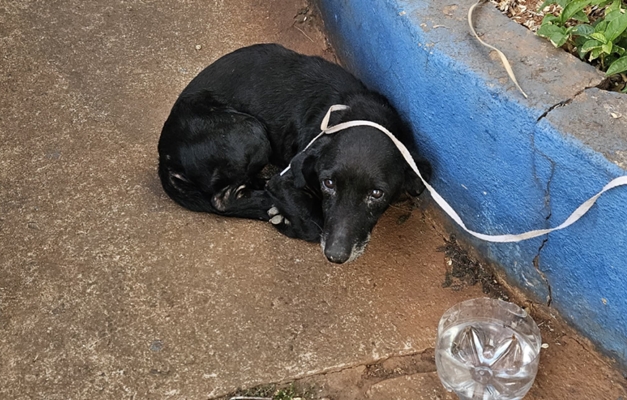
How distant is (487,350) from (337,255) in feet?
2.90

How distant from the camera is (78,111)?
452cm

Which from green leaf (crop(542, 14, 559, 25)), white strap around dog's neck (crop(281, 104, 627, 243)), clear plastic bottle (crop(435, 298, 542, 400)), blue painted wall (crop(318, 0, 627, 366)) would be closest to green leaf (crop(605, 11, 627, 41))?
green leaf (crop(542, 14, 559, 25))

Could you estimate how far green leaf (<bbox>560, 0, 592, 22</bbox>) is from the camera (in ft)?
9.72

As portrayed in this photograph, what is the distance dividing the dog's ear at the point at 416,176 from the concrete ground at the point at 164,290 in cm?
39

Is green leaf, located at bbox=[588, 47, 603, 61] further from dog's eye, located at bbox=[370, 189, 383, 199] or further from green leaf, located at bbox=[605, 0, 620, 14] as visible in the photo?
dog's eye, located at bbox=[370, 189, 383, 199]

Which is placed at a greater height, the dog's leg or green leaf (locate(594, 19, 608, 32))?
green leaf (locate(594, 19, 608, 32))

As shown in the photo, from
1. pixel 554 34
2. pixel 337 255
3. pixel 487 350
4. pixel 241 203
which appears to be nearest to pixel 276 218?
pixel 241 203

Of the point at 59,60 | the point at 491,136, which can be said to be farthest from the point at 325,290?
the point at 59,60

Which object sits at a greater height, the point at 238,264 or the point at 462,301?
the point at 462,301

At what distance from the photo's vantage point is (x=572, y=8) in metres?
2.99

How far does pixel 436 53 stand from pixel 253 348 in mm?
1671

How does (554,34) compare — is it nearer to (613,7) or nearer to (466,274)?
(613,7)

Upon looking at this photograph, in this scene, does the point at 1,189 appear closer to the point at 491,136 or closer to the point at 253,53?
the point at 253,53

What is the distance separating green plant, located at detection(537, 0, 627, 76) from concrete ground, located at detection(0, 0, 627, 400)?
49.1 inches
